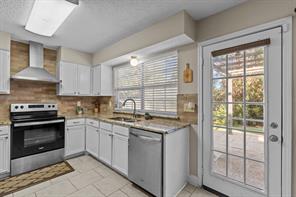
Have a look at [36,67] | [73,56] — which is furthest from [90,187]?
[73,56]

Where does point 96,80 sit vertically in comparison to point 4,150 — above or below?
A: above

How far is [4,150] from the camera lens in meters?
2.42

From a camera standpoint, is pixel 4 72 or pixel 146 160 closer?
pixel 146 160

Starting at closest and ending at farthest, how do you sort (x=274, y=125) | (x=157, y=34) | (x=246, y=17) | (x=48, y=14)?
(x=274, y=125), (x=246, y=17), (x=48, y=14), (x=157, y=34)

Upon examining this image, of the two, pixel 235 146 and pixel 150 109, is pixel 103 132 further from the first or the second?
pixel 235 146

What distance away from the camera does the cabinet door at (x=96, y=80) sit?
376cm

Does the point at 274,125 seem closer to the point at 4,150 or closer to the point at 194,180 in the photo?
the point at 194,180

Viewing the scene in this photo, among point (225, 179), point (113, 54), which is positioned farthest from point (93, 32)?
point (225, 179)

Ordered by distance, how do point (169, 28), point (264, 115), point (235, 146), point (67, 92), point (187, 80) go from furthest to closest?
1. point (67, 92)
2. point (187, 80)
3. point (169, 28)
4. point (235, 146)
5. point (264, 115)

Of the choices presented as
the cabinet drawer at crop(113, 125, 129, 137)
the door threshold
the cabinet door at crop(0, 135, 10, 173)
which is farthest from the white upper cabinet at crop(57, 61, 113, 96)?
the door threshold

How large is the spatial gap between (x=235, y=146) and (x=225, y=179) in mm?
466

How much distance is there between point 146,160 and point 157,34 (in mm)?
1867

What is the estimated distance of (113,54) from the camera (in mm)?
3217

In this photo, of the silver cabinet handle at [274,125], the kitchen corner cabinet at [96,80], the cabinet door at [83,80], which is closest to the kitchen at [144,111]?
the silver cabinet handle at [274,125]
